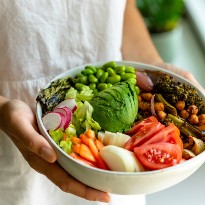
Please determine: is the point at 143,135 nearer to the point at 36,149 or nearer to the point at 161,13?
the point at 36,149

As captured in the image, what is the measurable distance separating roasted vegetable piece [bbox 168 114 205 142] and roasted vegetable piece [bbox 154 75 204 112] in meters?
0.04

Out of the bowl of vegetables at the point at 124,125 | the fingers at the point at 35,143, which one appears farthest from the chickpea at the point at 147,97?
the fingers at the point at 35,143

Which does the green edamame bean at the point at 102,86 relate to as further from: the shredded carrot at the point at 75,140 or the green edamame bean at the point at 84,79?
the shredded carrot at the point at 75,140

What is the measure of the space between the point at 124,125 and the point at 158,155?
9cm

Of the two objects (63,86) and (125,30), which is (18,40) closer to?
(63,86)

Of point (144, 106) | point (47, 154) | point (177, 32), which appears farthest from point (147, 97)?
point (177, 32)

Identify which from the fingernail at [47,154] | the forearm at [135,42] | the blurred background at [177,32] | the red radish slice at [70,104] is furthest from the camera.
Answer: the blurred background at [177,32]

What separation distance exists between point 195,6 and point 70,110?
122cm

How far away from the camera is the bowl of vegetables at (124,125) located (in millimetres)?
606

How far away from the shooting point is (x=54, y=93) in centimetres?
73

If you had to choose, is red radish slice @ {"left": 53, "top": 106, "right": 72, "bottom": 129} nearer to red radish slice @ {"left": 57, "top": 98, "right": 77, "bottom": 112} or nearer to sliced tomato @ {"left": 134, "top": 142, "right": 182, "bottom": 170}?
red radish slice @ {"left": 57, "top": 98, "right": 77, "bottom": 112}

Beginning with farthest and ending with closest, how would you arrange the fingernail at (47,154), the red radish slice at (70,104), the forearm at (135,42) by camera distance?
the forearm at (135,42), the red radish slice at (70,104), the fingernail at (47,154)

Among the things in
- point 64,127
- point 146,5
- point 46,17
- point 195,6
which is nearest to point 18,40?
point 46,17

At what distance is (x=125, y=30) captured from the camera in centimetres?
97
